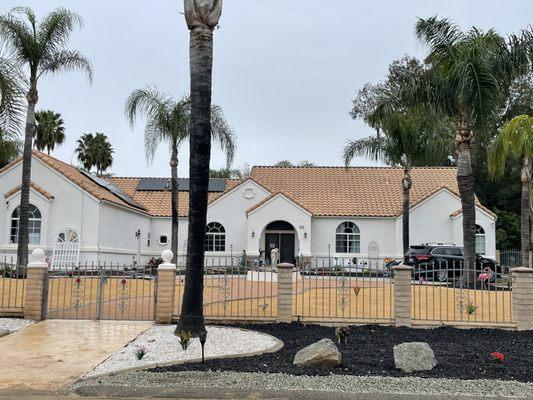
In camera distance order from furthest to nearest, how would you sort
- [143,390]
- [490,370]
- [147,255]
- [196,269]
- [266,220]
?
[147,255] < [266,220] < [196,269] < [490,370] < [143,390]

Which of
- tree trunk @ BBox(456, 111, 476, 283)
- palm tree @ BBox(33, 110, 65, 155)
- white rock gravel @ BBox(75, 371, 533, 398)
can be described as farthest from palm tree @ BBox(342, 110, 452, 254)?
palm tree @ BBox(33, 110, 65, 155)

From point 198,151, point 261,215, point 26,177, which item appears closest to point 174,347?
point 198,151

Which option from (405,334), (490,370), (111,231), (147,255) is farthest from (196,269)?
(147,255)

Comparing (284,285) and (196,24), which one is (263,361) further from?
(196,24)

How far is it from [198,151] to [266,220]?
20505 mm

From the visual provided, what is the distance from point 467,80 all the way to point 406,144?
8.27 m

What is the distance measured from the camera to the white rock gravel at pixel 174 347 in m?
8.39

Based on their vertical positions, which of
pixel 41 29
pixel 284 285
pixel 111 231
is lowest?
pixel 284 285

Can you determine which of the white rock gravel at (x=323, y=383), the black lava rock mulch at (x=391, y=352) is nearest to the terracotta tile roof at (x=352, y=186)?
the black lava rock mulch at (x=391, y=352)

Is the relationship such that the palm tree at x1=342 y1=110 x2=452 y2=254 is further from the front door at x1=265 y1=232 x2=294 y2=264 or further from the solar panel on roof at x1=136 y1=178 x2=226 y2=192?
the solar panel on roof at x1=136 y1=178 x2=226 y2=192

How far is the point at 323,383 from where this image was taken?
727 cm

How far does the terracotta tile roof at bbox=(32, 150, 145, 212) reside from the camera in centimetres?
2703

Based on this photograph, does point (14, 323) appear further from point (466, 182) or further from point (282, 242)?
point (282, 242)

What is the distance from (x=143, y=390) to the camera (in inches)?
274
